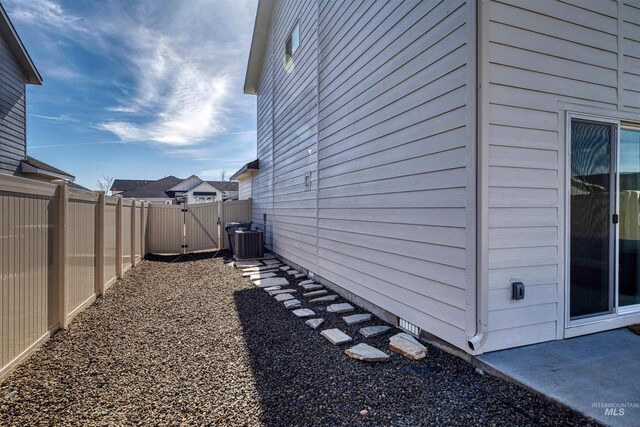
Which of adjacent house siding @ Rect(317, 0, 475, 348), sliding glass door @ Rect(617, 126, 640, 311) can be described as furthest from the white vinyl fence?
sliding glass door @ Rect(617, 126, 640, 311)

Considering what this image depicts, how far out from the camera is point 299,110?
6.59 m

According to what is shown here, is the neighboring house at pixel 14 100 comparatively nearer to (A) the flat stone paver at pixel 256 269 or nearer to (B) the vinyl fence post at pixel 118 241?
(B) the vinyl fence post at pixel 118 241

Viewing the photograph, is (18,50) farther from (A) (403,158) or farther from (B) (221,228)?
(A) (403,158)

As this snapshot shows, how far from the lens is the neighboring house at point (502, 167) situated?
236cm

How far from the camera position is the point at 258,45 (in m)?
9.98

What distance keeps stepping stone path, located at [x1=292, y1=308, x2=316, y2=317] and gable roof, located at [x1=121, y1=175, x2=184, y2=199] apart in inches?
1312

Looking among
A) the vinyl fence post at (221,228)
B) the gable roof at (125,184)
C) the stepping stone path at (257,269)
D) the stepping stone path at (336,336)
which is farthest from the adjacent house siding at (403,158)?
the gable roof at (125,184)

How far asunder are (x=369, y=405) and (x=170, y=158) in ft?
124

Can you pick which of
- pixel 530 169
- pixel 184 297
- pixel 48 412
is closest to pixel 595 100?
pixel 530 169

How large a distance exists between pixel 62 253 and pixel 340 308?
10.7 ft

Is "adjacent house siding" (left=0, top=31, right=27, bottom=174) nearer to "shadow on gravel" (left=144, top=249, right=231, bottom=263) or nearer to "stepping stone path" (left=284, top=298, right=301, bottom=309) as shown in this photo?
"shadow on gravel" (left=144, top=249, right=231, bottom=263)

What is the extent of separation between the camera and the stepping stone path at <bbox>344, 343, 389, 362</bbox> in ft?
8.52

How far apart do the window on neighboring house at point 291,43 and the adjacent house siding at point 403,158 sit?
1.89 meters

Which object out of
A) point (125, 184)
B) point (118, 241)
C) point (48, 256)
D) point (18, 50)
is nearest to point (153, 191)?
point (125, 184)
